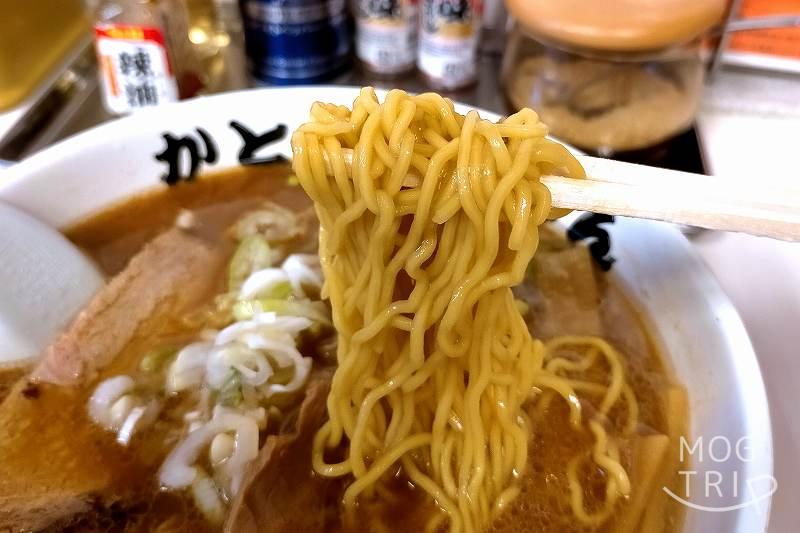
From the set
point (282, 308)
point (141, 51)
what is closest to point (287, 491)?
point (282, 308)

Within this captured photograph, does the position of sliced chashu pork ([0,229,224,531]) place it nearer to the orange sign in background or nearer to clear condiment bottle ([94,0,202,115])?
clear condiment bottle ([94,0,202,115])

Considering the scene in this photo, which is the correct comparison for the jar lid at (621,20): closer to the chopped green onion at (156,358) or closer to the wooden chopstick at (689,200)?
the wooden chopstick at (689,200)

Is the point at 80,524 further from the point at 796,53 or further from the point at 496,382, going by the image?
the point at 796,53

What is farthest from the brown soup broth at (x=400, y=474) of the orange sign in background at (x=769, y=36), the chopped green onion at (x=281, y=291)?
the orange sign in background at (x=769, y=36)

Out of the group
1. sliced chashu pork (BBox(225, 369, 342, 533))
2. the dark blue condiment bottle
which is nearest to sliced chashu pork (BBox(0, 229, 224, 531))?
sliced chashu pork (BBox(225, 369, 342, 533))

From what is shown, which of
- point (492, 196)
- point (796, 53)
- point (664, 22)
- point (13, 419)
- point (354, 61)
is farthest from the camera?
point (354, 61)

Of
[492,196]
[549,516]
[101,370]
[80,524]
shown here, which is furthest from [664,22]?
[80,524]
